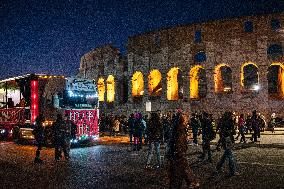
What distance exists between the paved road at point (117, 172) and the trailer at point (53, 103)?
3429 mm

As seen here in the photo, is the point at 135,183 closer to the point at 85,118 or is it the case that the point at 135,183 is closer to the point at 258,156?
the point at 258,156

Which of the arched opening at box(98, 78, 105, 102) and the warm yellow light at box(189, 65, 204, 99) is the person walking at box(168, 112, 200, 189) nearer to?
the warm yellow light at box(189, 65, 204, 99)

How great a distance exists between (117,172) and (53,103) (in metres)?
8.10

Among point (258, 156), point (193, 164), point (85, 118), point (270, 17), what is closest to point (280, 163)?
point (258, 156)

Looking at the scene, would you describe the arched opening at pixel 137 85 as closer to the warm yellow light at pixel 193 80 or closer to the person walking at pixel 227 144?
the warm yellow light at pixel 193 80

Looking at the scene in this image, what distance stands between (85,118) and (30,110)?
9.83ft

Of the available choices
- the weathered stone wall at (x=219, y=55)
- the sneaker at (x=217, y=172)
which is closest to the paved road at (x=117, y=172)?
the sneaker at (x=217, y=172)

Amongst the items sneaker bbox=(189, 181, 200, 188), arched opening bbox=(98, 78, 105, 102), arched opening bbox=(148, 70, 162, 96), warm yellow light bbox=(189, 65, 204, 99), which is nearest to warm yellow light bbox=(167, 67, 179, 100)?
arched opening bbox=(148, 70, 162, 96)

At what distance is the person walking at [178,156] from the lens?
6.57m

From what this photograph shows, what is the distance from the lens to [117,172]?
993cm

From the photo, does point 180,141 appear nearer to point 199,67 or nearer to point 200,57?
point 199,67

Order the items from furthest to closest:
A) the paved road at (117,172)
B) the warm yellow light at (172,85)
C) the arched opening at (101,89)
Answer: the arched opening at (101,89), the warm yellow light at (172,85), the paved road at (117,172)

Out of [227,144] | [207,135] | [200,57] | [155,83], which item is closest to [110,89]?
[155,83]

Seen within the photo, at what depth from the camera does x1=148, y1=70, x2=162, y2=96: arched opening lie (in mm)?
34447
